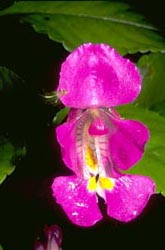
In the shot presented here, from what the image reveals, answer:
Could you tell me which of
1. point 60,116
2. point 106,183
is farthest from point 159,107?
point 106,183

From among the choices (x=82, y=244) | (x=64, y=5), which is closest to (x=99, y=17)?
(x=64, y=5)

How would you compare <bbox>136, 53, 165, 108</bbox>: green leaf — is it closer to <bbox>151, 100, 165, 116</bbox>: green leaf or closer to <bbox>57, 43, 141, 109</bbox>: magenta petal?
<bbox>151, 100, 165, 116</bbox>: green leaf

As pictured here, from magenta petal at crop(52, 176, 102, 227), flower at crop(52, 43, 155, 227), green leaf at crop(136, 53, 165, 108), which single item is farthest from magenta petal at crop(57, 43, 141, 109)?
green leaf at crop(136, 53, 165, 108)

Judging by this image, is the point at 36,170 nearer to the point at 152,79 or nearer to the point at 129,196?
the point at 129,196

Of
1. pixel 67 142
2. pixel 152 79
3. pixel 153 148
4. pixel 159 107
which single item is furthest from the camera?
pixel 152 79

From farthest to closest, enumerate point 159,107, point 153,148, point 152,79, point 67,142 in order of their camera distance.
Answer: point 152,79 → point 159,107 → point 153,148 → point 67,142

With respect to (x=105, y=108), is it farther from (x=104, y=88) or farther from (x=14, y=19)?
(x=14, y=19)
